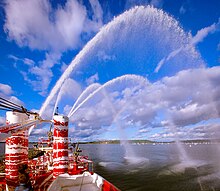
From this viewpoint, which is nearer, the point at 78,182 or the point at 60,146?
the point at 78,182

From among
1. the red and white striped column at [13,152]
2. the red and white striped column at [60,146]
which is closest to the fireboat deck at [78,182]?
the red and white striped column at [60,146]

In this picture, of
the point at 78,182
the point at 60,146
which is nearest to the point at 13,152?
the point at 60,146

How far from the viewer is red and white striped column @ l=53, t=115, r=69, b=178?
14.1 m

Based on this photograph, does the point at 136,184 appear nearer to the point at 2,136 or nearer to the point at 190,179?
the point at 190,179

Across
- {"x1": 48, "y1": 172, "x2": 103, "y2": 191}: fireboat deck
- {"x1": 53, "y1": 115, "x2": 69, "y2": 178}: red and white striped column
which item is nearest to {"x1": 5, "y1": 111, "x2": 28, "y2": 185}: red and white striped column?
{"x1": 53, "y1": 115, "x2": 69, "y2": 178}: red and white striped column

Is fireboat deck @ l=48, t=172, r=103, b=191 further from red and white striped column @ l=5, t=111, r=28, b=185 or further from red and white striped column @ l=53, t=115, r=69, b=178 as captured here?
red and white striped column @ l=5, t=111, r=28, b=185

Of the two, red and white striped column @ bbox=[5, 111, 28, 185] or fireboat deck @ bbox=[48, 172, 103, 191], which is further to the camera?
red and white striped column @ bbox=[5, 111, 28, 185]

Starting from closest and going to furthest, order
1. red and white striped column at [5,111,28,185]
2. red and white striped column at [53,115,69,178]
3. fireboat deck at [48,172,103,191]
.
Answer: fireboat deck at [48,172,103,191] < red and white striped column at [53,115,69,178] < red and white striped column at [5,111,28,185]

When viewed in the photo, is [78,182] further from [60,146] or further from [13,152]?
[13,152]

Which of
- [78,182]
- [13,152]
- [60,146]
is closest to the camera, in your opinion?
[78,182]

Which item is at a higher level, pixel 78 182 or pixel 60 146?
pixel 60 146

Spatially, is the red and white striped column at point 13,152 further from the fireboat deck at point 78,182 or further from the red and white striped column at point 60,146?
the fireboat deck at point 78,182

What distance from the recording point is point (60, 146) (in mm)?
14328

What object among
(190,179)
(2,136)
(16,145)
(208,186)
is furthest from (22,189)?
(190,179)
